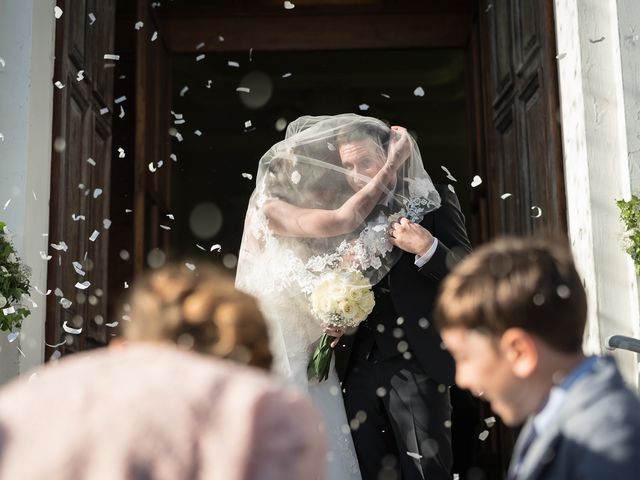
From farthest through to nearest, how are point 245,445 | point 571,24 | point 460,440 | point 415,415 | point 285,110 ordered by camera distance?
point 285,110, point 460,440, point 571,24, point 415,415, point 245,445

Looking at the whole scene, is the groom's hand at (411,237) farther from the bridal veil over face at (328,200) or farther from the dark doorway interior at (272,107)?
the dark doorway interior at (272,107)

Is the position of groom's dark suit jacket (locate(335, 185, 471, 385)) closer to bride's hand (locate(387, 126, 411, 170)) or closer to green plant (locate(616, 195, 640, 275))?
bride's hand (locate(387, 126, 411, 170))

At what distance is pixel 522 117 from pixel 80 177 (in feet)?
7.99

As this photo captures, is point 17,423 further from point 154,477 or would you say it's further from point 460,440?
point 460,440

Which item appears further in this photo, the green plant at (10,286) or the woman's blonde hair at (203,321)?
the green plant at (10,286)

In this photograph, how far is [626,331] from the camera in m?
3.96

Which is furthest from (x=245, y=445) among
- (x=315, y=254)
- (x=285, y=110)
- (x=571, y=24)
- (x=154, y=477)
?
(x=285, y=110)

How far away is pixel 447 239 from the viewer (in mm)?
3943

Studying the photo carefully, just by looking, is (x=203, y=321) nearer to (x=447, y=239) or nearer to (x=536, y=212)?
(x=447, y=239)

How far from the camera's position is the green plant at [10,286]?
3875 millimetres

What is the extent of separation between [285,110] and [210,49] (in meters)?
3.92

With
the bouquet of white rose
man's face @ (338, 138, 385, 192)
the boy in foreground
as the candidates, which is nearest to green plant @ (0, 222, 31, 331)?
the bouquet of white rose

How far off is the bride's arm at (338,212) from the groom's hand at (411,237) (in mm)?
190

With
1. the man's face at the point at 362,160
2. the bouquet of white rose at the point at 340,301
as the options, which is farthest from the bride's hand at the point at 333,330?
the man's face at the point at 362,160
